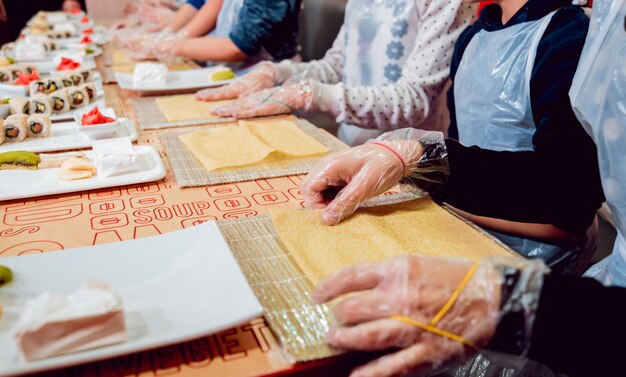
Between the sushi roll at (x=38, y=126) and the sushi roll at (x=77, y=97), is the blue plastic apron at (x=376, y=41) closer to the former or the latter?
the sushi roll at (x=77, y=97)

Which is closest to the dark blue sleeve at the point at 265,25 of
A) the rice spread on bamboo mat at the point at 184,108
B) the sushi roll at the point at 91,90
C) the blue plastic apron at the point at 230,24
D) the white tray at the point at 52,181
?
the blue plastic apron at the point at 230,24

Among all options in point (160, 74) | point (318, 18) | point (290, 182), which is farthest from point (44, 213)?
point (318, 18)

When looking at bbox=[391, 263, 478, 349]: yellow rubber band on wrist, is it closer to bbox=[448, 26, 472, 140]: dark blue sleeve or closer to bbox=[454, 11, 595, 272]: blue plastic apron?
bbox=[454, 11, 595, 272]: blue plastic apron

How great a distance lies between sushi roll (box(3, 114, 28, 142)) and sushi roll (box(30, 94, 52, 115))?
18 cm

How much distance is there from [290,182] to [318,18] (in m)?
2.88

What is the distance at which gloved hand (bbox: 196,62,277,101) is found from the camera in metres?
1.99

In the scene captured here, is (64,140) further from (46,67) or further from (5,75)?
(46,67)

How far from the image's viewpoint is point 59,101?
5.68 feet

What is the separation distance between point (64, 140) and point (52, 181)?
12.9 inches

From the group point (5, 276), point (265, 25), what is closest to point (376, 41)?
point (265, 25)

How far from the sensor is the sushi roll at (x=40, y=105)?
1.66 meters

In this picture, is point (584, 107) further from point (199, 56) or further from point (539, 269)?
point (199, 56)

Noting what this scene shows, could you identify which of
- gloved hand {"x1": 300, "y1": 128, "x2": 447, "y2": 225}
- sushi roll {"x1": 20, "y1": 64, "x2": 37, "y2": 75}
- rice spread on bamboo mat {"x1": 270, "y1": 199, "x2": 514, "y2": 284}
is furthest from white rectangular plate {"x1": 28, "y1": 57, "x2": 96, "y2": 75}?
rice spread on bamboo mat {"x1": 270, "y1": 199, "x2": 514, "y2": 284}

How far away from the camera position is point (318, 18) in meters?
3.87
